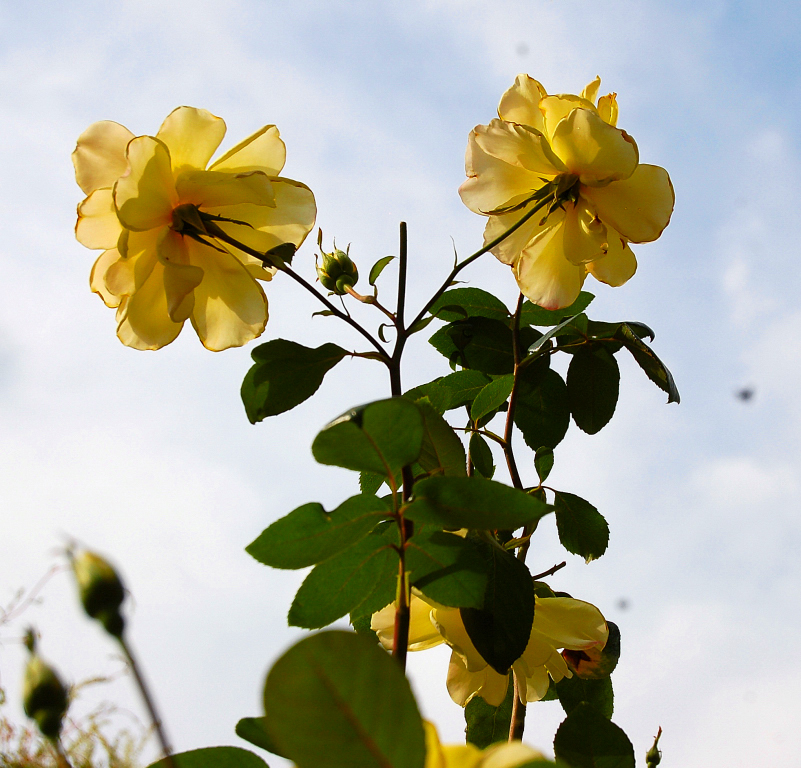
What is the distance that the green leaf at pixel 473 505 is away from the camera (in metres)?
0.49

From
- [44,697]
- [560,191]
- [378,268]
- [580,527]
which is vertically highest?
[560,191]

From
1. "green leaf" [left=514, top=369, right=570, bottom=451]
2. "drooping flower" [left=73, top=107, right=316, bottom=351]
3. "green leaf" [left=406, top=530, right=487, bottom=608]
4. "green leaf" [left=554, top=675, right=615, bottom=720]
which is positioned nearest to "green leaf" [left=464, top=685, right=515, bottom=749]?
"green leaf" [left=554, top=675, right=615, bottom=720]

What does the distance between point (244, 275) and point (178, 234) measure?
80mm

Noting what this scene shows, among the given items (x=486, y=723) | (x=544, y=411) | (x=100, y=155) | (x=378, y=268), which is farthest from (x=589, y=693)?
Answer: (x=100, y=155)

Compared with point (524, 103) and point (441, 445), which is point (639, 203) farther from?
point (441, 445)

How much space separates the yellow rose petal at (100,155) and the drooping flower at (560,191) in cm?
37

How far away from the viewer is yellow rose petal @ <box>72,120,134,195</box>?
778mm

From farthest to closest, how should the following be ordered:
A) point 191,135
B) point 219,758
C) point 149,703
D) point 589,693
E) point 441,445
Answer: point 589,693 → point 191,135 → point 441,445 → point 219,758 → point 149,703

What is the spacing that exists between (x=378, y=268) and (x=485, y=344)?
24 cm

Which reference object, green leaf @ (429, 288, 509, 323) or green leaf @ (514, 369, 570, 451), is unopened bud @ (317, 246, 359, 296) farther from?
green leaf @ (514, 369, 570, 451)

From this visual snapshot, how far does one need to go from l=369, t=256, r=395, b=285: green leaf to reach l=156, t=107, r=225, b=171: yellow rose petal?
0.72 feet

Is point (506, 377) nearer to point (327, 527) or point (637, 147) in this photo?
point (637, 147)

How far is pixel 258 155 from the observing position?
87cm

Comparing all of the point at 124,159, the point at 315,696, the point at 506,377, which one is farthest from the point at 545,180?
the point at 315,696
